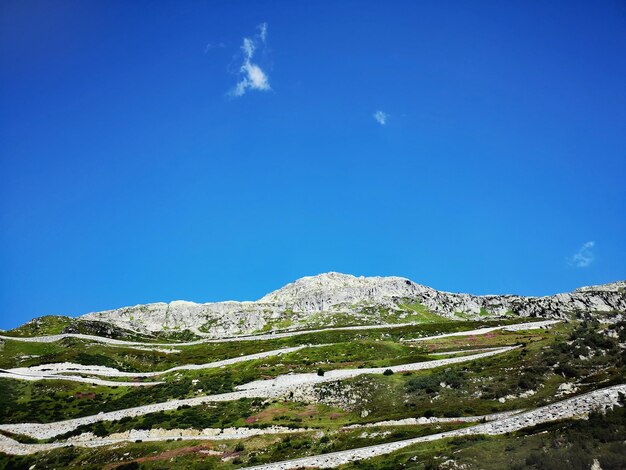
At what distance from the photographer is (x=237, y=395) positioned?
227 feet

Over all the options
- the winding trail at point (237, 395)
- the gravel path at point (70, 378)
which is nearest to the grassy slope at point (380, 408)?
the winding trail at point (237, 395)

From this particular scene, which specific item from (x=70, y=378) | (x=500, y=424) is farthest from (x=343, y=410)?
(x=70, y=378)

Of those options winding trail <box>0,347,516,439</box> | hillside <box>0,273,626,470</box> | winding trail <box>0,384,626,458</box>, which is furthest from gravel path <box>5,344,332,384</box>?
winding trail <box>0,384,626,458</box>

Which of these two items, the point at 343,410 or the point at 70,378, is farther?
the point at 70,378

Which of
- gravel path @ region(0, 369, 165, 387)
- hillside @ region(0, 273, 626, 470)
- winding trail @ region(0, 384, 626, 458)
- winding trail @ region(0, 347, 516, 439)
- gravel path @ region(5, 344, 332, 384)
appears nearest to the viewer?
hillside @ region(0, 273, 626, 470)

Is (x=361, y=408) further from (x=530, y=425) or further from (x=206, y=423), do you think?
(x=530, y=425)

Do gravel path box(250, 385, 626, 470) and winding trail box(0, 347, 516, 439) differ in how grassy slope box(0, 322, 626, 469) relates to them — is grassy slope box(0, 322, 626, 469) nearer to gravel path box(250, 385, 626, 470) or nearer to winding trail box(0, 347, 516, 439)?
gravel path box(250, 385, 626, 470)

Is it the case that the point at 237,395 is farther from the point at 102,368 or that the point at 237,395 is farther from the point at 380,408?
the point at 102,368

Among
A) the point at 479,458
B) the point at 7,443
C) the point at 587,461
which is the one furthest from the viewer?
the point at 7,443

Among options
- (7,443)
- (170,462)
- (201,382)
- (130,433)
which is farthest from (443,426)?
(7,443)

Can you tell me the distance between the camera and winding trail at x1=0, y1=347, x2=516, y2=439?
2586 inches

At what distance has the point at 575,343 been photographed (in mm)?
60188

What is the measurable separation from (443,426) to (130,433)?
4299cm

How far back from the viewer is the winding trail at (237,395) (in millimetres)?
65688
